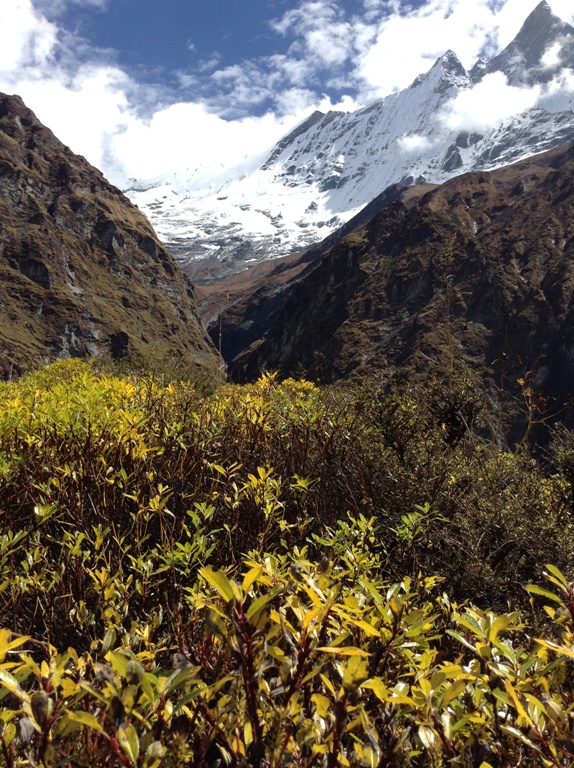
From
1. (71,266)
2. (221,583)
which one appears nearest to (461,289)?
(221,583)

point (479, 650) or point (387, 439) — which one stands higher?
point (479, 650)

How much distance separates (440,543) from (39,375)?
20.2ft

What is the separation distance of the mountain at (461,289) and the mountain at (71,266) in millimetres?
26780

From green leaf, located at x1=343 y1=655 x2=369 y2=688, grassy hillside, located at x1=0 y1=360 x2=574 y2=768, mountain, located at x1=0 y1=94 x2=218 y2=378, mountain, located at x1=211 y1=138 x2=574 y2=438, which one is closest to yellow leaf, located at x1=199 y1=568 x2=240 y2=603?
grassy hillside, located at x1=0 y1=360 x2=574 y2=768

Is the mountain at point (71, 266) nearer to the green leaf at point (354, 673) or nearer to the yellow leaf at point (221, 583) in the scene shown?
the yellow leaf at point (221, 583)

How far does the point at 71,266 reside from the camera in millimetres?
90625

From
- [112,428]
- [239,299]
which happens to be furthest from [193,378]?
[239,299]

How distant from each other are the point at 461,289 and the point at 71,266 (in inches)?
3107

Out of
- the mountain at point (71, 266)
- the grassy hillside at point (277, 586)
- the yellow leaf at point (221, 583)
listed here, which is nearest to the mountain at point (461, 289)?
the mountain at point (71, 266)

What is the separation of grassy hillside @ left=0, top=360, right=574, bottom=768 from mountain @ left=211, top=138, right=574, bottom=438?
3409cm

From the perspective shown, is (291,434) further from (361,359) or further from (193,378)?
(361,359)

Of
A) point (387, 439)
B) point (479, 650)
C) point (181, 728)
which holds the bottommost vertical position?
point (387, 439)

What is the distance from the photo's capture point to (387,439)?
3.96m

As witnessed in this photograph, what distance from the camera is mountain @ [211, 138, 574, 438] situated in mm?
50750
